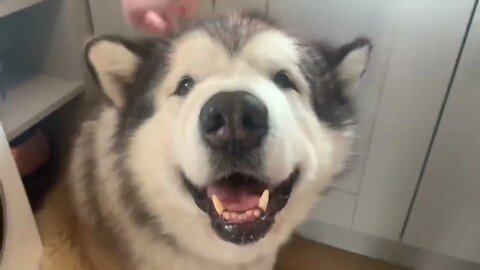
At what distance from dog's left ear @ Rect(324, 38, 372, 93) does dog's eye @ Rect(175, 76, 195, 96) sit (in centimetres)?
30

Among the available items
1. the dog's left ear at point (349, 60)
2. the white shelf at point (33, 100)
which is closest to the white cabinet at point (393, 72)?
the dog's left ear at point (349, 60)

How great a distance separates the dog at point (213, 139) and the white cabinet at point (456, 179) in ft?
0.88

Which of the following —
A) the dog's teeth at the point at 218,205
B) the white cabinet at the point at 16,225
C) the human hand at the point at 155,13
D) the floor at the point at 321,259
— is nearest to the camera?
the dog's teeth at the point at 218,205

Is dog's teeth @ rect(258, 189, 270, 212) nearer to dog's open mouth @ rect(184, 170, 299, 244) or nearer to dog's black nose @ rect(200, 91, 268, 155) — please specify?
dog's open mouth @ rect(184, 170, 299, 244)

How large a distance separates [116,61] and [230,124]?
349mm

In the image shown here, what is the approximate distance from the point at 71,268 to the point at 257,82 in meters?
0.68

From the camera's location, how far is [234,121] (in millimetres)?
803

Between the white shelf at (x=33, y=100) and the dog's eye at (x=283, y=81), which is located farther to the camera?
the white shelf at (x=33, y=100)

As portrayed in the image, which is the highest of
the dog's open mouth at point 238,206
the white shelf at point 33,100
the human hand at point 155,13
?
the human hand at point 155,13

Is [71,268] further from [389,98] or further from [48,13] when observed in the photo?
[389,98]

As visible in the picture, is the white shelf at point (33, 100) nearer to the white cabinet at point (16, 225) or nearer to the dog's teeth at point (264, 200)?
the white cabinet at point (16, 225)

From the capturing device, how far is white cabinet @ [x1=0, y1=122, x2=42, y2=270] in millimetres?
1182

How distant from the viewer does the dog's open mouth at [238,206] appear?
0.95m

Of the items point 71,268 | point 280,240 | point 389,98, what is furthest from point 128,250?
point 389,98
